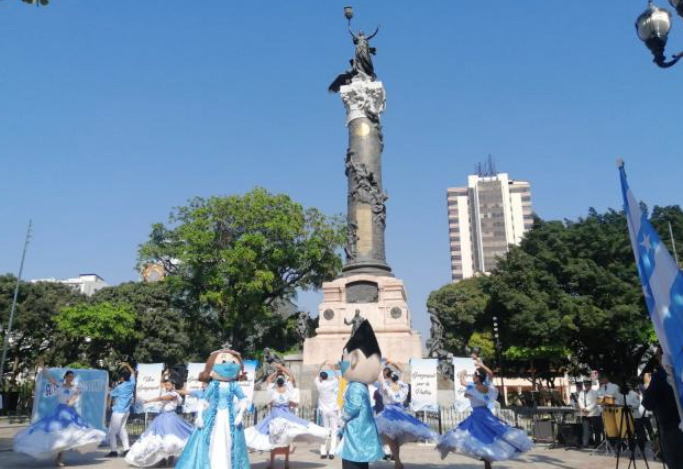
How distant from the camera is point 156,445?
Result: 9688 millimetres

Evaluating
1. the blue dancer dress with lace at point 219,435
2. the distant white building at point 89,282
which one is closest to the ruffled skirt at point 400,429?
the blue dancer dress with lace at point 219,435

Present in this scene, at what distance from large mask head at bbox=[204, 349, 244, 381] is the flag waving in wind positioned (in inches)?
205

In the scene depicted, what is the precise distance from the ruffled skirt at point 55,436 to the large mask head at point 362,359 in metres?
5.98

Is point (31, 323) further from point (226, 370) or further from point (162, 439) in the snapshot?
point (226, 370)

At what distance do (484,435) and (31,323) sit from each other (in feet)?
109

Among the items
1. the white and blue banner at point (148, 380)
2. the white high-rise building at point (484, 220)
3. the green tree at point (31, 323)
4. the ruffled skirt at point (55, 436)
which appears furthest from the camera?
the white high-rise building at point (484, 220)

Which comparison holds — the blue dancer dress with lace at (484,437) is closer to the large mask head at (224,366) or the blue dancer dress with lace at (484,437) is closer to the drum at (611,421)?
the drum at (611,421)

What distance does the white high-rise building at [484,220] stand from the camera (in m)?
110

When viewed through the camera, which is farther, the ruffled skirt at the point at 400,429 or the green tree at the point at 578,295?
the green tree at the point at 578,295

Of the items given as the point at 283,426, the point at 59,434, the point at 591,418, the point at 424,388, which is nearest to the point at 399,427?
the point at 283,426

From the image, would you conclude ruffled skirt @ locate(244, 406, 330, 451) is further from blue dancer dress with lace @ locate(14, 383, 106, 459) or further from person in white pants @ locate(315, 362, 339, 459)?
blue dancer dress with lace @ locate(14, 383, 106, 459)

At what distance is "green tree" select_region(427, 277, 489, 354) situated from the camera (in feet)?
144

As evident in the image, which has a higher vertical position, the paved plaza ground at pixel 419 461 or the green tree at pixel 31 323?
the green tree at pixel 31 323

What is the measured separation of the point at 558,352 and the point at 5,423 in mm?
28035
